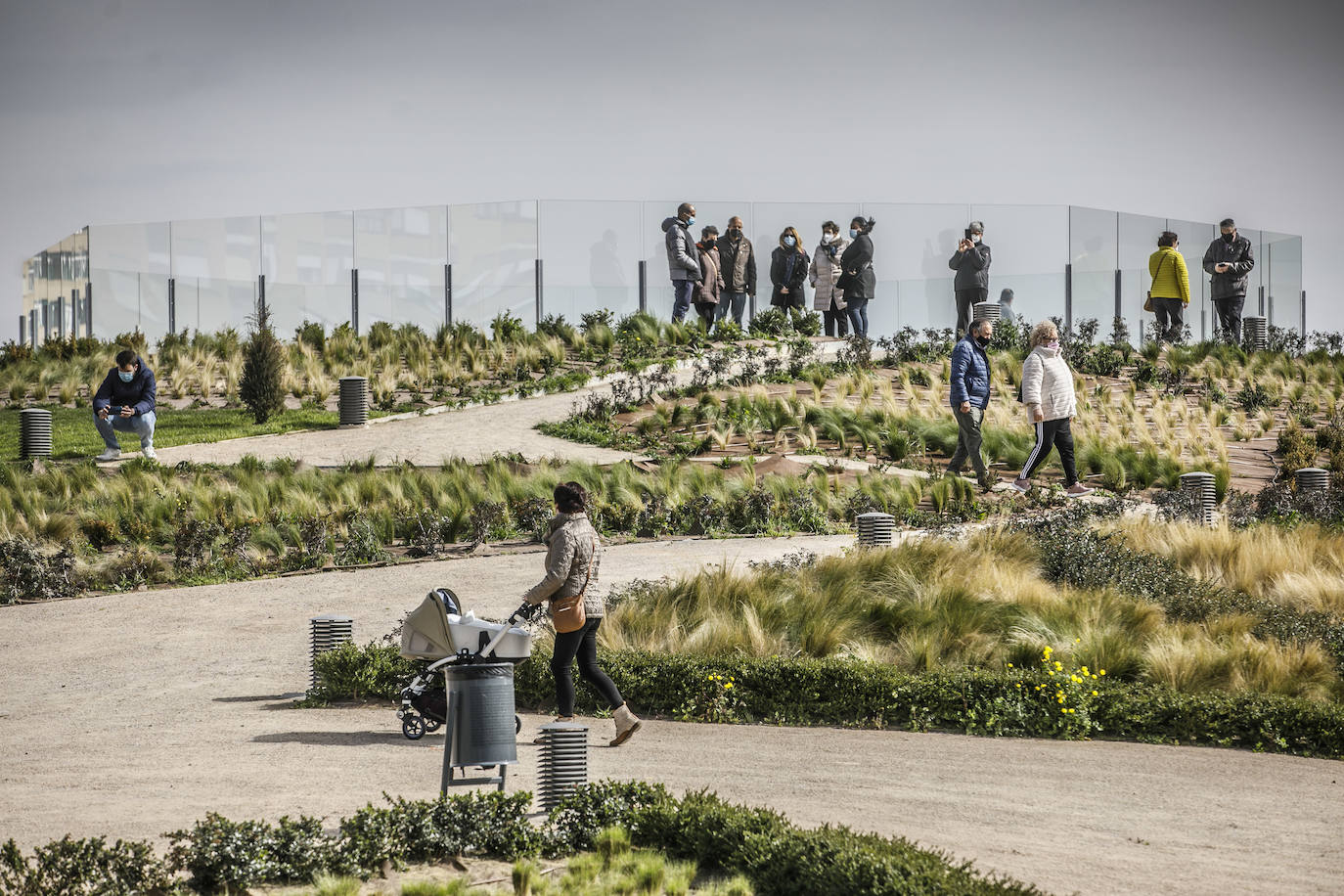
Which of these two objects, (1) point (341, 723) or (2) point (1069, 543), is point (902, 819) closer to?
(1) point (341, 723)

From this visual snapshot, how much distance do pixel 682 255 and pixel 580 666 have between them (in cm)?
1936

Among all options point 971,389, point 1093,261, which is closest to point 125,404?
point 971,389

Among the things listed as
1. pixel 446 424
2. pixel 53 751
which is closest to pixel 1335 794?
pixel 53 751

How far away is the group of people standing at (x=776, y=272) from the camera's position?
87.6 ft

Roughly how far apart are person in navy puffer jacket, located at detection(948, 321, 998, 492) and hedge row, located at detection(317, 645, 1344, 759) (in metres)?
7.45

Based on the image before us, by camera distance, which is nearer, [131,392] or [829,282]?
[131,392]

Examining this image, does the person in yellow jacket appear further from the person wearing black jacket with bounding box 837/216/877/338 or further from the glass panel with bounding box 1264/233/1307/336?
the glass panel with bounding box 1264/233/1307/336

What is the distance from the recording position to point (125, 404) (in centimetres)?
1867

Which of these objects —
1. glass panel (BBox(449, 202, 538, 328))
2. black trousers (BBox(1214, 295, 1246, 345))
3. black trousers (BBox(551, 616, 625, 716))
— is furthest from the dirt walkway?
black trousers (BBox(1214, 295, 1246, 345))

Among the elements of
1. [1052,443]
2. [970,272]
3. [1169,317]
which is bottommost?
[1052,443]

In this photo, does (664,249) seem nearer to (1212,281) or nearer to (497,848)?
(1212,281)

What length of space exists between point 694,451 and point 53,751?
12.3m

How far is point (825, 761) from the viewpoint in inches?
280

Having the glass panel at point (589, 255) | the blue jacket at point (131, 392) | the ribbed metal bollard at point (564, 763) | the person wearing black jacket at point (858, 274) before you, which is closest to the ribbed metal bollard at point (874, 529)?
the ribbed metal bollard at point (564, 763)
